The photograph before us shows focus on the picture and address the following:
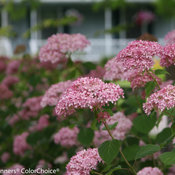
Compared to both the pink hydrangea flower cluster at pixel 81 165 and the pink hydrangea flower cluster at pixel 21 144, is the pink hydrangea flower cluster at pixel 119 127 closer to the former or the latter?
the pink hydrangea flower cluster at pixel 81 165

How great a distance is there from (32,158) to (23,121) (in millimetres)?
467

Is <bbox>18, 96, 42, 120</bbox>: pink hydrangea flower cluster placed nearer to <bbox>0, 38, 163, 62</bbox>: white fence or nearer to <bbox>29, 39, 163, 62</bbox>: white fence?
<bbox>0, 38, 163, 62</bbox>: white fence

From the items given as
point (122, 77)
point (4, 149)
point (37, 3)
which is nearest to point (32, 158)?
point (4, 149)

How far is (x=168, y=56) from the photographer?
5.49 feet

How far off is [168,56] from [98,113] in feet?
1.48

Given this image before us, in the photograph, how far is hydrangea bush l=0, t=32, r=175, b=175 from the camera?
1.52 meters

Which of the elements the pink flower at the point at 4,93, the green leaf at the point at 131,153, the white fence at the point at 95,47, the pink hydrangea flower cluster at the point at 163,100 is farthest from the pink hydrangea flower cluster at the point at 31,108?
the white fence at the point at 95,47

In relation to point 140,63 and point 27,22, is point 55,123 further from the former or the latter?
point 27,22

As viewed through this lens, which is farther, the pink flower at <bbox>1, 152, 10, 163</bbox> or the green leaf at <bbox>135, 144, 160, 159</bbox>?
the pink flower at <bbox>1, 152, 10, 163</bbox>

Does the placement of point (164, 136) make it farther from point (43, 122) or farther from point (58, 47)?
point (43, 122)

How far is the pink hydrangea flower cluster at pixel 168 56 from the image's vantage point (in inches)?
64.3

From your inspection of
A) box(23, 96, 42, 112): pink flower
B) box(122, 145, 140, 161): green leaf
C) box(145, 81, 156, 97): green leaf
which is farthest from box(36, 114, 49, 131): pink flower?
box(145, 81, 156, 97): green leaf

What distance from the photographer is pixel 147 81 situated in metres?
1.81

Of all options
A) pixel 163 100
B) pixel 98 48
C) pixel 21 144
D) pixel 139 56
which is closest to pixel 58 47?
pixel 139 56
